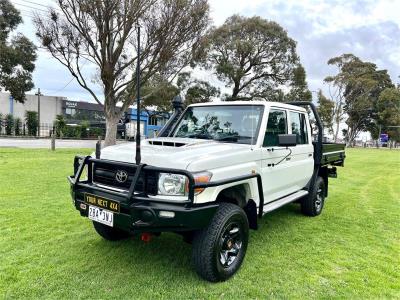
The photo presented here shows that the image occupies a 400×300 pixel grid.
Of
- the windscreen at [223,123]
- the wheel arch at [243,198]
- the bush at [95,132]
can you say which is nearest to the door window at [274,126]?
the windscreen at [223,123]

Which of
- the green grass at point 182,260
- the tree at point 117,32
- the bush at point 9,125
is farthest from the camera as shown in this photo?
the bush at point 9,125

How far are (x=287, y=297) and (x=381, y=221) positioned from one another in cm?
363

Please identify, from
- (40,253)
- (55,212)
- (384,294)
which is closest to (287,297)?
(384,294)

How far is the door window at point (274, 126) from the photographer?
4.26m

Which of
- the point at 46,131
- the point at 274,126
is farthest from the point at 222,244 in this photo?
the point at 46,131

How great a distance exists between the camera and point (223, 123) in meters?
4.50

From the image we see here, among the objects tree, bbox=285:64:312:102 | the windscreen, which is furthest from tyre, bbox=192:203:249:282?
tree, bbox=285:64:312:102

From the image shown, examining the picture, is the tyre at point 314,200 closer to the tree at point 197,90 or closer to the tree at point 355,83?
the tree at point 197,90

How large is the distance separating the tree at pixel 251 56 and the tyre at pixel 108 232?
27157 millimetres

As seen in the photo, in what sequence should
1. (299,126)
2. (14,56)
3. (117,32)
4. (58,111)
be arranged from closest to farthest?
(299,126) < (117,32) < (14,56) < (58,111)

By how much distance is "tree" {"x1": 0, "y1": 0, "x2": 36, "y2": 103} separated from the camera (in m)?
24.3

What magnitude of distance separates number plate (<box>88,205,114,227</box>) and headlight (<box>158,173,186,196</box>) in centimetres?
57

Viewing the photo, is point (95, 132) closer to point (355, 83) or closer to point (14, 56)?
point (14, 56)

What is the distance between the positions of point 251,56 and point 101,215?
29384 mm
